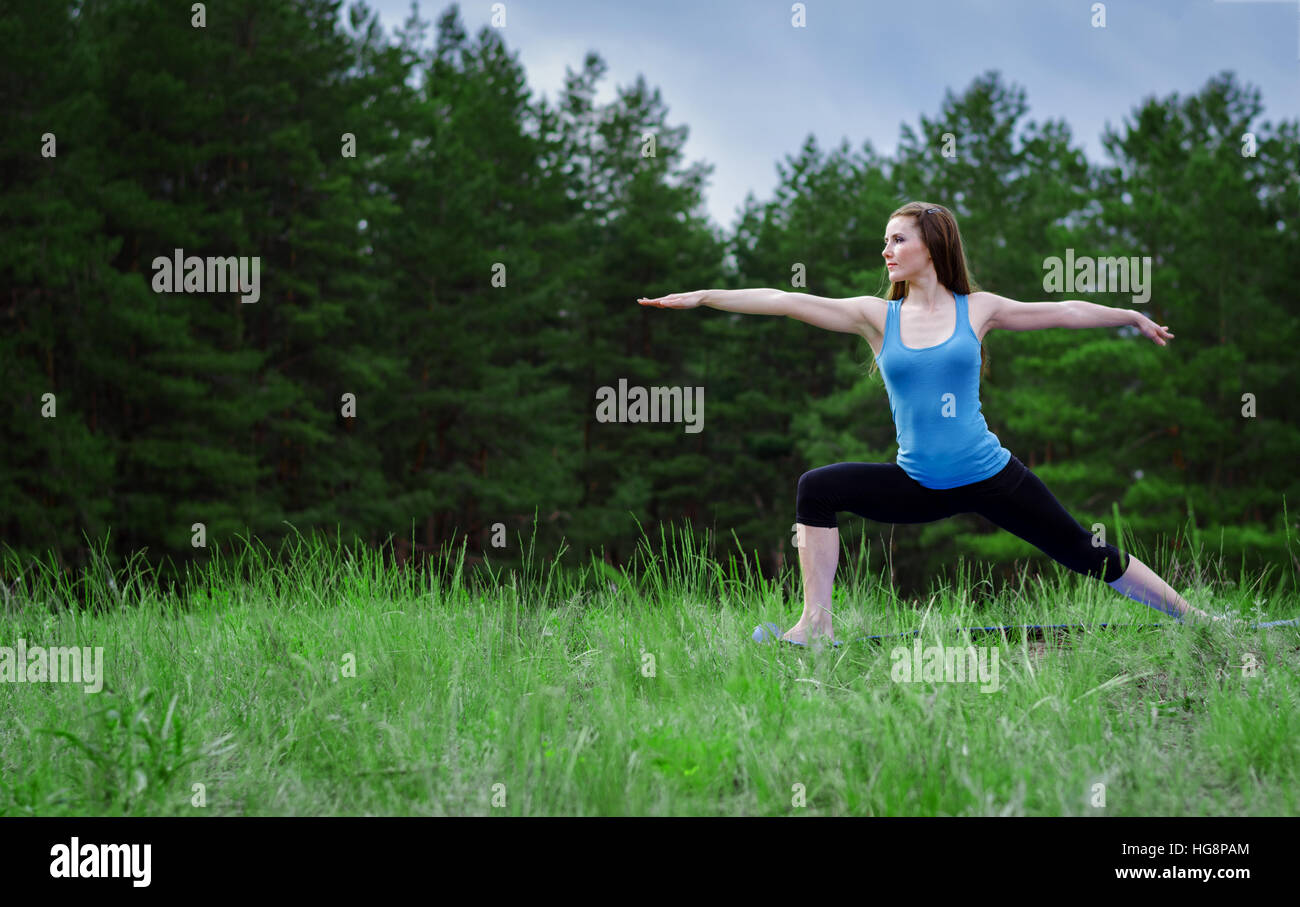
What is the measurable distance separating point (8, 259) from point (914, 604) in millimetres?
17768

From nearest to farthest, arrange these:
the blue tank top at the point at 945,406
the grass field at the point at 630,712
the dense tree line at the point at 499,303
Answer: the grass field at the point at 630,712 < the blue tank top at the point at 945,406 < the dense tree line at the point at 499,303

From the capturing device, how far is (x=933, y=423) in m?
4.14

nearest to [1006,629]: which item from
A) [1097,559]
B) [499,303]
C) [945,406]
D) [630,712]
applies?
[1097,559]

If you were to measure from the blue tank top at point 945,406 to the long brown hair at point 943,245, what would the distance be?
0.16 meters

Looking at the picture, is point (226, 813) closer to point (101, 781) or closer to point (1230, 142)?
point (101, 781)

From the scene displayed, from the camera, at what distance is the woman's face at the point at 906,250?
13.9 ft

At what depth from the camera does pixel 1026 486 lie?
4.21 m

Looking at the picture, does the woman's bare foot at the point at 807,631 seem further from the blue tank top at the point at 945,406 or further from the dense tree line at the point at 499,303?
the dense tree line at the point at 499,303

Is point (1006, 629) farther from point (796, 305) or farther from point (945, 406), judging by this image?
point (796, 305)

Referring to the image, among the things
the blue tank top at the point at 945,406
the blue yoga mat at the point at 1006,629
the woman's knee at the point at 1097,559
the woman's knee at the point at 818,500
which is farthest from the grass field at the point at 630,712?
the blue tank top at the point at 945,406

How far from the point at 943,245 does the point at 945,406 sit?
2.34 feet

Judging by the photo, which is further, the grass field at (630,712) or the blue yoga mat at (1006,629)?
the blue yoga mat at (1006,629)
